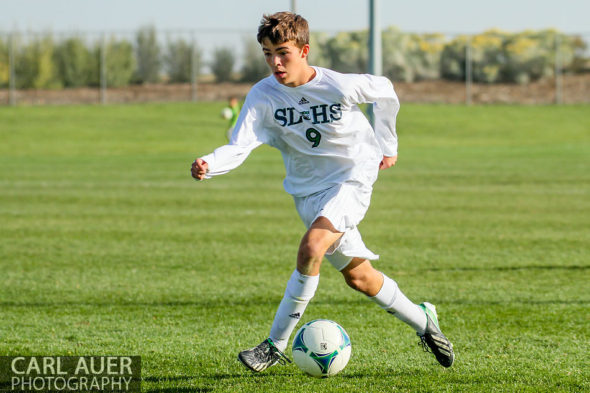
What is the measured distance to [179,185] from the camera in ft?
56.3

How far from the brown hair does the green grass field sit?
200cm

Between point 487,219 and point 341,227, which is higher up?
point 341,227

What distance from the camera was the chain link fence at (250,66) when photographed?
41625 millimetres

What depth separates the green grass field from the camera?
503cm

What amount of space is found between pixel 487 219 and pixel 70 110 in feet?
103

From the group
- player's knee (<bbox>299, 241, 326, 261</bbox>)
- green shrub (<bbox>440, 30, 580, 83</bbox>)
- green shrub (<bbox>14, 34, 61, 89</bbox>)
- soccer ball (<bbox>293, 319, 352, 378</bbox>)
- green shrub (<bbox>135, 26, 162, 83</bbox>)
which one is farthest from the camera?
green shrub (<bbox>440, 30, 580, 83</bbox>)

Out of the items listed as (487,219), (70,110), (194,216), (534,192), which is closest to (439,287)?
(487,219)

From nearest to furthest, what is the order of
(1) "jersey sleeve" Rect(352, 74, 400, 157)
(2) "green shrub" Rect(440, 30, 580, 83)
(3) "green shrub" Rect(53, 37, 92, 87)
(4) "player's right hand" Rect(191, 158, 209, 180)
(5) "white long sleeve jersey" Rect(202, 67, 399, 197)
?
(4) "player's right hand" Rect(191, 158, 209, 180) → (5) "white long sleeve jersey" Rect(202, 67, 399, 197) → (1) "jersey sleeve" Rect(352, 74, 400, 157) → (3) "green shrub" Rect(53, 37, 92, 87) → (2) "green shrub" Rect(440, 30, 580, 83)

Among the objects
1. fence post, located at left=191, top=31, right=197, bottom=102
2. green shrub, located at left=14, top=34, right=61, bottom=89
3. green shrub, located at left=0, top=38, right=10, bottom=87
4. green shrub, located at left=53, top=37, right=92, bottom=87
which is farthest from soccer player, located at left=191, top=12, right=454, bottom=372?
green shrub, located at left=14, top=34, right=61, bottom=89

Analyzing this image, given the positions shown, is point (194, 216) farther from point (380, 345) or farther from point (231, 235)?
point (380, 345)

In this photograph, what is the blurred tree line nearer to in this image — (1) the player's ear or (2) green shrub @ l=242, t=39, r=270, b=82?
(2) green shrub @ l=242, t=39, r=270, b=82

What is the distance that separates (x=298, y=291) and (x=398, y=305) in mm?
676

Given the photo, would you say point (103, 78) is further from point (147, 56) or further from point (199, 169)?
point (199, 169)

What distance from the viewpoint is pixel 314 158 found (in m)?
4.87
